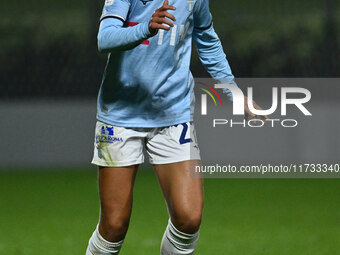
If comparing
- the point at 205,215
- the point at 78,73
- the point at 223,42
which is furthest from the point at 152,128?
the point at 78,73

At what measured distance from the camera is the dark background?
32.9 feet

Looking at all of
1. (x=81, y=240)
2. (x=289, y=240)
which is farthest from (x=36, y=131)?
(x=289, y=240)

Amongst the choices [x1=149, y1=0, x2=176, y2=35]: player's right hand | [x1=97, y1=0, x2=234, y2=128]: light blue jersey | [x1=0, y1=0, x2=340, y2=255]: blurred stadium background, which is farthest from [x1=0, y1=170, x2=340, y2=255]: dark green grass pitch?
[x1=149, y1=0, x2=176, y2=35]: player's right hand

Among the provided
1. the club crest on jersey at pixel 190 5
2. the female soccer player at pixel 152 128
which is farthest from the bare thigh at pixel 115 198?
the club crest on jersey at pixel 190 5

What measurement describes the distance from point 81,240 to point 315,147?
4.31 meters

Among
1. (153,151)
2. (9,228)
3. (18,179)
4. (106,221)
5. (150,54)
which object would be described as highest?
(150,54)

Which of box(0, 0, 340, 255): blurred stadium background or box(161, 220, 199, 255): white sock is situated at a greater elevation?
box(161, 220, 199, 255): white sock

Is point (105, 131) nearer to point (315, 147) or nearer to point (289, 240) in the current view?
point (289, 240)

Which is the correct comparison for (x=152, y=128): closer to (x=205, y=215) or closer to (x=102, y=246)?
(x=102, y=246)

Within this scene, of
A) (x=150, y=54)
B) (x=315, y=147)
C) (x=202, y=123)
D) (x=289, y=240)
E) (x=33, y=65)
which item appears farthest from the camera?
(x=33, y=65)

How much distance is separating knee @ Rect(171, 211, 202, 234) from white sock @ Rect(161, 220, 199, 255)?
4cm

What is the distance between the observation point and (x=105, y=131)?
4.23 m

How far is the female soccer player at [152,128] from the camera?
4094mm

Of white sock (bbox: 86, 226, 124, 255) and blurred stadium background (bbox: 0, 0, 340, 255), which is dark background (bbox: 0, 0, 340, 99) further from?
white sock (bbox: 86, 226, 124, 255)
